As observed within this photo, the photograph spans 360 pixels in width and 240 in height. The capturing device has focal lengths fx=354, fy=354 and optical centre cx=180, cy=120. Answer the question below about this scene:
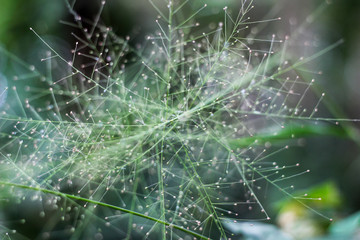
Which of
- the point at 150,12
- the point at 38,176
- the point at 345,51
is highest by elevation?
the point at 150,12

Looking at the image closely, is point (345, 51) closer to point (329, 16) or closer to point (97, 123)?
point (329, 16)

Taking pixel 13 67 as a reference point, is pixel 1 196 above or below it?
below

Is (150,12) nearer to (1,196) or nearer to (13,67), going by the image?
(13,67)

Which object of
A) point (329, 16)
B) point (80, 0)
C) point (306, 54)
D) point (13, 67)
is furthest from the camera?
point (329, 16)

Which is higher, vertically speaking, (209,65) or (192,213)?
(209,65)

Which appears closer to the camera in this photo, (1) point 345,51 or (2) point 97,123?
(2) point 97,123

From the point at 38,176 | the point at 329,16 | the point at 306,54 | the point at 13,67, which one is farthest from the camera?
the point at 329,16

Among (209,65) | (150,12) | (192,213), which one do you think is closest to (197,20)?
(150,12)

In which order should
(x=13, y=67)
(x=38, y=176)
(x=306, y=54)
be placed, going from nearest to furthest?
(x=38, y=176), (x=13, y=67), (x=306, y=54)

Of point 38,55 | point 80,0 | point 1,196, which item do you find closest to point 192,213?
point 1,196
